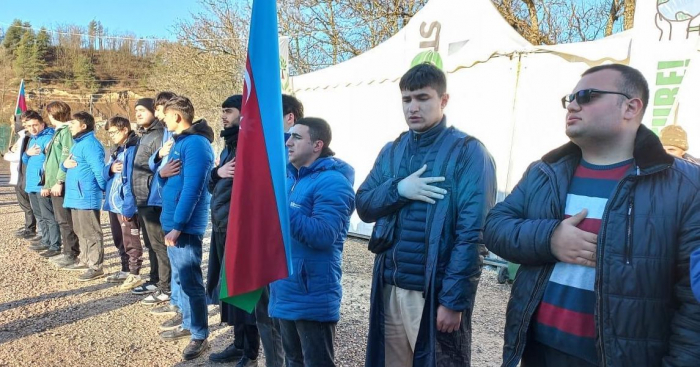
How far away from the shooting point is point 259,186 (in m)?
1.97

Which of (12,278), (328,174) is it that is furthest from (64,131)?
(328,174)

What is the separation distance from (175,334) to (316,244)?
84.8 inches

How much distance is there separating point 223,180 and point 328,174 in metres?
1.00

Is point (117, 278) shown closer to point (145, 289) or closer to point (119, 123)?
point (145, 289)

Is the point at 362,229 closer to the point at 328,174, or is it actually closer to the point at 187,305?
the point at 187,305

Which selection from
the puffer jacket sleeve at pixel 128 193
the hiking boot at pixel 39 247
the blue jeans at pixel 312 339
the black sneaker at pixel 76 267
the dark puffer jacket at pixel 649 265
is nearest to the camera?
the dark puffer jacket at pixel 649 265

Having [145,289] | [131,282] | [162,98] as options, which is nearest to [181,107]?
[162,98]

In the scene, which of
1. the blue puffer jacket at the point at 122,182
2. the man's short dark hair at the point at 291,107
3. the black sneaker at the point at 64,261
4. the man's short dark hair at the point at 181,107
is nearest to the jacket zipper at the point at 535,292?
the man's short dark hair at the point at 291,107

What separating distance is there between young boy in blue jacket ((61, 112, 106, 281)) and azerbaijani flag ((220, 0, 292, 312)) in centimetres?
421

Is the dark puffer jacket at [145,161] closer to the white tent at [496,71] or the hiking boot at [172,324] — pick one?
the hiking boot at [172,324]

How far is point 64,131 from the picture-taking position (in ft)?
19.4

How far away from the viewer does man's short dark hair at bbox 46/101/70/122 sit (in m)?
5.82

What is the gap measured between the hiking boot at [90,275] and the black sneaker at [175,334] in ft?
7.31

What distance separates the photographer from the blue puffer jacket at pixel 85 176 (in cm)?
537
